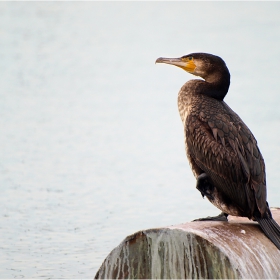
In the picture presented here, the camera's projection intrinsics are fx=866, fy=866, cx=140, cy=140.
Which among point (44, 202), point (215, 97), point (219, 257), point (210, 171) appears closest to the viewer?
point (219, 257)

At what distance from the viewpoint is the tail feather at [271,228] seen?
520 centimetres

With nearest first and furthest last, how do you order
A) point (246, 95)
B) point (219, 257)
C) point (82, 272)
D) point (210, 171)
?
point (219, 257) → point (210, 171) → point (82, 272) → point (246, 95)

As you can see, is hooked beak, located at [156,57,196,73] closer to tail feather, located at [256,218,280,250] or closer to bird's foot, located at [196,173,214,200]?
bird's foot, located at [196,173,214,200]

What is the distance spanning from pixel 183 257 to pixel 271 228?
32.9 inches

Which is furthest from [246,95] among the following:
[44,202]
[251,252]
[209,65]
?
[251,252]

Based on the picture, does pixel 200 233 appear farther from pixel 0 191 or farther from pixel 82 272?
pixel 0 191

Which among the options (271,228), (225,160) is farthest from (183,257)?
(225,160)

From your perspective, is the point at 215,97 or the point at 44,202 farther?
the point at 44,202

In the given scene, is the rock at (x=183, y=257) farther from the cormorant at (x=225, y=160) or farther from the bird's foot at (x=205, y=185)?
the bird's foot at (x=205, y=185)

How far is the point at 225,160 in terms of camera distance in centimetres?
554

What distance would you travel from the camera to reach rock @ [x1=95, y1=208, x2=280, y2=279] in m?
4.64

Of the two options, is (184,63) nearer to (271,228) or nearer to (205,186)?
(205,186)

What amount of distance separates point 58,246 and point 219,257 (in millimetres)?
3585

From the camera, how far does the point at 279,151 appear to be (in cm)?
1115
